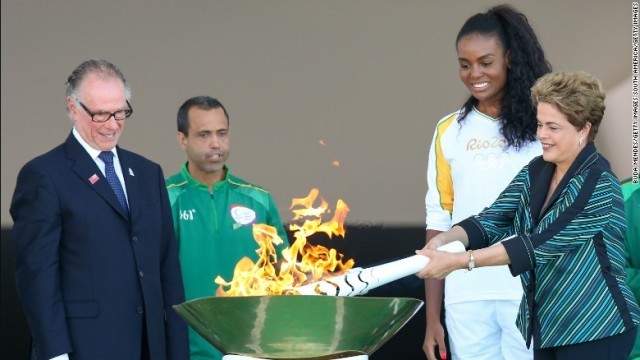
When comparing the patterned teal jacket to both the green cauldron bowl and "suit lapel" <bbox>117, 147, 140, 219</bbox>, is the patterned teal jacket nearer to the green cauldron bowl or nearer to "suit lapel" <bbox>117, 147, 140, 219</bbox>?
the green cauldron bowl

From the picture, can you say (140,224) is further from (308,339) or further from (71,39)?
(71,39)

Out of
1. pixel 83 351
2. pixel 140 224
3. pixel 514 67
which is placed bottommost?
pixel 83 351

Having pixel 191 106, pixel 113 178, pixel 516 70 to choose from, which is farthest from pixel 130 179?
pixel 516 70

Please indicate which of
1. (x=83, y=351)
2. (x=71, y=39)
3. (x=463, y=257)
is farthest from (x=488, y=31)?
(x=71, y=39)

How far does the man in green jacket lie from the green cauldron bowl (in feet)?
4.06

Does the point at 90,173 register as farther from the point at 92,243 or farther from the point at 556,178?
the point at 556,178

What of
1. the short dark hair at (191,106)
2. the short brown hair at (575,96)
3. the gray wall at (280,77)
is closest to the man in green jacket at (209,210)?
the short dark hair at (191,106)

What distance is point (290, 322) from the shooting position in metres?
3.21

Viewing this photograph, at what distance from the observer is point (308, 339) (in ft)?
10.6

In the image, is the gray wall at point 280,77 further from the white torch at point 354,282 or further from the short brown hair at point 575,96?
the white torch at point 354,282

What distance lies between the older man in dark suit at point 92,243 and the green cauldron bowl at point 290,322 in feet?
1.47

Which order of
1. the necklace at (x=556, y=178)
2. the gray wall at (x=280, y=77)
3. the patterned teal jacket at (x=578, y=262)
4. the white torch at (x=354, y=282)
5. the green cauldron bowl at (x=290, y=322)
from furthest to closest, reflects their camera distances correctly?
1. the gray wall at (x=280, y=77)
2. the necklace at (x=556, y=178)
3. the patterned teal jacket at (x=578, y=262)
4. the white torch at (x=354, y=282)
5. the green cauldron bowl at (x=290, y=322)

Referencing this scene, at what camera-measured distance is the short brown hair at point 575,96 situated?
3.53m

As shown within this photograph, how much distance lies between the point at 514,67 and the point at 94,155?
1.43 m
